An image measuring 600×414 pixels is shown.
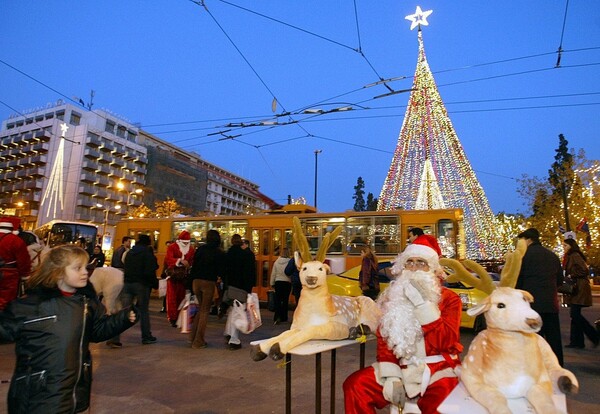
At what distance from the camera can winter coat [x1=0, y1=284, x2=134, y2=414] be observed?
229cm

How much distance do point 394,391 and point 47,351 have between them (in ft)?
6.90

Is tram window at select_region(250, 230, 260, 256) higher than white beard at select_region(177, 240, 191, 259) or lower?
higher

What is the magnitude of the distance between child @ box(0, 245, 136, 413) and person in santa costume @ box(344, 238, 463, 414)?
1.75 meters

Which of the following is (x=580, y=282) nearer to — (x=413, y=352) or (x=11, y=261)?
(x=413, y=352)

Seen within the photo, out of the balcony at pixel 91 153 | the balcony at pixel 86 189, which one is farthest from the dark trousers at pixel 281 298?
the balcony at pixel 91 153

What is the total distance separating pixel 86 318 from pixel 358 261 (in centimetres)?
966

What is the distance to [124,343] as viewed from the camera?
22.5 ft

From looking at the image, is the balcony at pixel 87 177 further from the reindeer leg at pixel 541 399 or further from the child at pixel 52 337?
the reindeer leg at pixel 541 399

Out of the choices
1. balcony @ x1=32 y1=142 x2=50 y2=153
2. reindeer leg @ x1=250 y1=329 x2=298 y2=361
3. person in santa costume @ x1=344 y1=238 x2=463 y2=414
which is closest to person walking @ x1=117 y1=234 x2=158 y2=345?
reindeer leg @ x1=250 y1=329 x2=298 y2=361

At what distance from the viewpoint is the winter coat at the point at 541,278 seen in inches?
191

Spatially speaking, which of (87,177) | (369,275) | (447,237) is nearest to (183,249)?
(369,275)

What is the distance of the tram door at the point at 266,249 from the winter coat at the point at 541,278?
8206 millimetres

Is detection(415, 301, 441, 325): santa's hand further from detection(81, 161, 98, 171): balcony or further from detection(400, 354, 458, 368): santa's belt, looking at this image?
detection(81, 161, 98, 171): balcony

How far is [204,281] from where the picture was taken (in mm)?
6703
